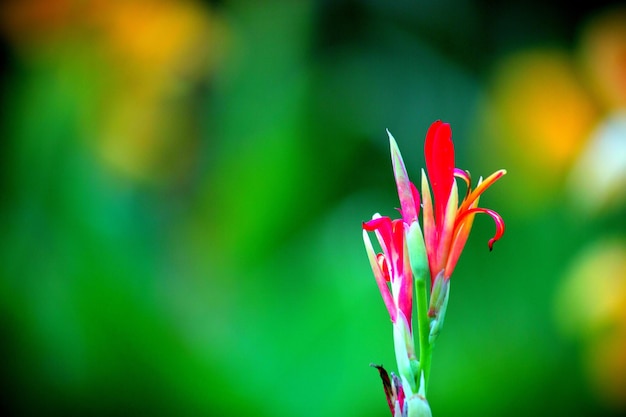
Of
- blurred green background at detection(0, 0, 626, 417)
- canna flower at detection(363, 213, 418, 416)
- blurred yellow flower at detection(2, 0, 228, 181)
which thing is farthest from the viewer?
blurred yellow flower at detection(2, 0, 228, 181)

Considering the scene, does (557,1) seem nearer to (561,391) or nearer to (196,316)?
(561,391)

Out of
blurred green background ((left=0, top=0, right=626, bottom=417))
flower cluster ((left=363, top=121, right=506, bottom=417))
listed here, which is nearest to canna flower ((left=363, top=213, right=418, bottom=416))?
flower cluster ((left=363, top=121, right=506, bottom=417))

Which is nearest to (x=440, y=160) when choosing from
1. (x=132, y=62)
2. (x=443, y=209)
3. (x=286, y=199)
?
(x=443, y=209)

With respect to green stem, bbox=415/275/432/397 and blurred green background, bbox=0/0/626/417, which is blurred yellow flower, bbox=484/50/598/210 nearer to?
blurred green background, bbox=0/0/626/417

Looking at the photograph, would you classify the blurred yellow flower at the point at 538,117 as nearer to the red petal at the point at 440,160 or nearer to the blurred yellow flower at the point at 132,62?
the blurred yellow flower at the point at 132,62

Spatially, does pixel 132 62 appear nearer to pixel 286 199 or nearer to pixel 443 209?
pixel 286 199

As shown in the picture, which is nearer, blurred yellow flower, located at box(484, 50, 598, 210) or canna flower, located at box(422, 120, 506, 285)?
canna flower, located at box(422, 120, 506, 285)

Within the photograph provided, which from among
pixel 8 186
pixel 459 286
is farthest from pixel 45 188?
pixel 459 286
